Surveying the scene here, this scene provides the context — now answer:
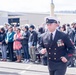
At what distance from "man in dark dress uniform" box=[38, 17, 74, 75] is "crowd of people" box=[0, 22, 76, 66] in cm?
648

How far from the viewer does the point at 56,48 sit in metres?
5.62

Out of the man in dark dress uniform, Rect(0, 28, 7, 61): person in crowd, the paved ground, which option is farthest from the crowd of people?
the man in dark dress uniform

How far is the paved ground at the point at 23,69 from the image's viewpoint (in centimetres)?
1084

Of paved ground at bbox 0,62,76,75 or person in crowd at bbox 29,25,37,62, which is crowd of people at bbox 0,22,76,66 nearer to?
person in crowd at bbox 29,25,37,62

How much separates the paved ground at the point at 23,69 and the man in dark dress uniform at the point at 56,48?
5.03 metres

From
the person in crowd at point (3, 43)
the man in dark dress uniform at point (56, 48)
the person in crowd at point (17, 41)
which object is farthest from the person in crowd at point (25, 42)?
the man in dark dress uniform at point (56, 48)

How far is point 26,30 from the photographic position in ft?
42.6

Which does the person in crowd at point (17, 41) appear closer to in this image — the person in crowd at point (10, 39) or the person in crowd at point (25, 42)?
the person in crowd at point (25, 42)

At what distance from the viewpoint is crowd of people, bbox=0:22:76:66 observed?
12.6 metres

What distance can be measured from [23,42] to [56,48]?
24.8 ft

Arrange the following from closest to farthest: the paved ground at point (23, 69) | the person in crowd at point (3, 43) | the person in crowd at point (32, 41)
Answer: the paved ground at point (23, 69) → the person in crowd at point (32, 41) → the person in crowd at point (3, 43)

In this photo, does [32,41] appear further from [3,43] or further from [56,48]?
[56,48]

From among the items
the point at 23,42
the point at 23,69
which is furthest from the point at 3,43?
the point at 23,69

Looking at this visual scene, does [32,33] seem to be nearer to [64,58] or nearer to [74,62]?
[74,62]
